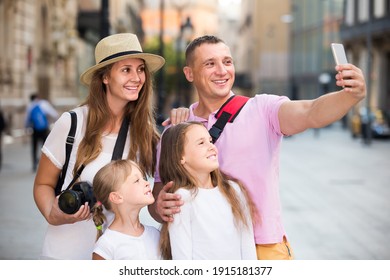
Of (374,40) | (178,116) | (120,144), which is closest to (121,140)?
(120,144)

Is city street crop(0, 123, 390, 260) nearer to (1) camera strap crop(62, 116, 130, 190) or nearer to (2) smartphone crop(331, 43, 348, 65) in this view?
(1) camera strap crop(62, 116, 130, 190)

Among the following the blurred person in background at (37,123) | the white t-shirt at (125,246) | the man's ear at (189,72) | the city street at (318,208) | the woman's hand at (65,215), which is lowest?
the city street at (318,208)

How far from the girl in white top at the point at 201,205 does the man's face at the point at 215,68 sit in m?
0.19

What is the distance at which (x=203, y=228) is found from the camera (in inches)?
90.0

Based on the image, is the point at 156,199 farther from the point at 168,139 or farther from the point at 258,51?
the point at 258,51

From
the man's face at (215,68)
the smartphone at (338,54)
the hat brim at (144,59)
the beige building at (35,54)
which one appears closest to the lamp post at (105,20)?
the hat brim at (144,59)

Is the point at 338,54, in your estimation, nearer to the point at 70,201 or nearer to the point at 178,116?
the point at 178,116

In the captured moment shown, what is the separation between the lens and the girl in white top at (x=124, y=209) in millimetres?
2311

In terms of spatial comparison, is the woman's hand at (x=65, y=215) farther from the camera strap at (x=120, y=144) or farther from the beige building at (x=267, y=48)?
the beige building at (x=267, y=48)

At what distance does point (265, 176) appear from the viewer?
2441 mm

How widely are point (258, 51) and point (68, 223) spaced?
35.4m

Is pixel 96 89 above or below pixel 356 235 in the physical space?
above

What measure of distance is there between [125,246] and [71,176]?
1.25ft
